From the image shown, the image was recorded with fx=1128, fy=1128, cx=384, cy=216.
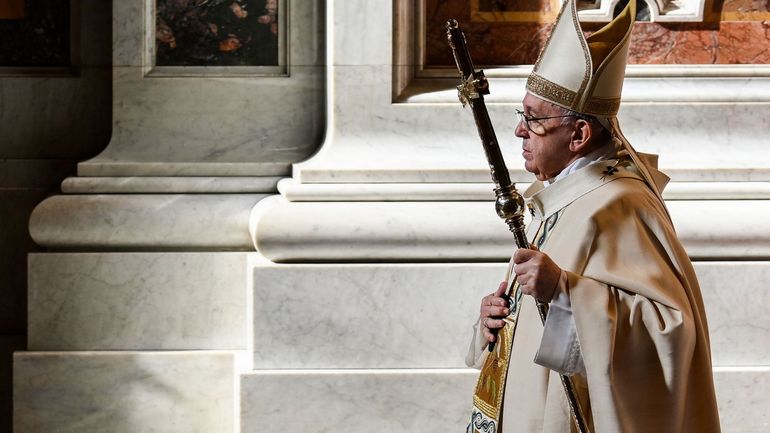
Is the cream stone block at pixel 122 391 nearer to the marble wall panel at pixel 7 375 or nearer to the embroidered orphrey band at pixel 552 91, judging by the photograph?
the marble wall panel at pixel 7 375

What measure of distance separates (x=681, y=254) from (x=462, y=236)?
1.45 metres

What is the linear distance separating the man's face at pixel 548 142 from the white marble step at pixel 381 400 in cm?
143

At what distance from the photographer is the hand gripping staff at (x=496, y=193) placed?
284 centimetres

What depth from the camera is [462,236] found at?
13.9ft

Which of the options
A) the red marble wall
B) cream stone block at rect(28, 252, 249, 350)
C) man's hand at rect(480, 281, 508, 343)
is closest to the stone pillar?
cream stone block at rect(28, 252, 249, 350)

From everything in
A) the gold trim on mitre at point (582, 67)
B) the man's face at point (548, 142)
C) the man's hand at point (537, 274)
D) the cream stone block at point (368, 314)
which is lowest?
the cream stone block at point (368, 314)

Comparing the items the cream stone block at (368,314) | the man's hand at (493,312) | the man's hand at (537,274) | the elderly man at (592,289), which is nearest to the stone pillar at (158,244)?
the cream stone block at (368,314)

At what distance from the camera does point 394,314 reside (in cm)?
427

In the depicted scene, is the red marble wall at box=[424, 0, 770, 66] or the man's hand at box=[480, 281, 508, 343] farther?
the red marble wall at box=[424, 0, 770, 66]

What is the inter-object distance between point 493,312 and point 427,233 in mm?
1248

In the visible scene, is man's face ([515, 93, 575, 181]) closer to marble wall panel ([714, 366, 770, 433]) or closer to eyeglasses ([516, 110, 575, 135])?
eyeglasses ([516, 110, 575, 135])

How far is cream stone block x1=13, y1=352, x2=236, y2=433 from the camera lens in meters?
4.52

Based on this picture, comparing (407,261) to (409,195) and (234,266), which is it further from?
(234,266)

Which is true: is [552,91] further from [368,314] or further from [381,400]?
[381,400]
